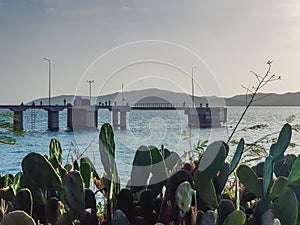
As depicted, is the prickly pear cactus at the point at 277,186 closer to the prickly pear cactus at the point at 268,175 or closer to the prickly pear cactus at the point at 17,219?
the prickly pear cactus at the point at 268,175

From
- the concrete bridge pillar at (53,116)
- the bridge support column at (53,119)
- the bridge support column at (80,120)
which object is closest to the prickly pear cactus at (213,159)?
the bridge support column at (80,120)

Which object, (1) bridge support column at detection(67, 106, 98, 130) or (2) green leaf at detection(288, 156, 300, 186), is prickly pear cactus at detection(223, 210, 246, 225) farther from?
(1) bridge support column at detection(67, 106, 98, 130)

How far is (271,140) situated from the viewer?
144cm

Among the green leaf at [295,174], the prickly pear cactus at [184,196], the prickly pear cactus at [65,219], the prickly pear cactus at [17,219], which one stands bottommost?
the prickly pear cactus at [65,219]

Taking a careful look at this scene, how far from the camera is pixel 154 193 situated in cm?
78

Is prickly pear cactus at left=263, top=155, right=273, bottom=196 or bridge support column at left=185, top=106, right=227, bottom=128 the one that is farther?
bridge support column at left=185, top=106, right=227, bottom=128

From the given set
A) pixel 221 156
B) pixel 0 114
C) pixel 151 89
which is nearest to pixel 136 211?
pixel 221 156

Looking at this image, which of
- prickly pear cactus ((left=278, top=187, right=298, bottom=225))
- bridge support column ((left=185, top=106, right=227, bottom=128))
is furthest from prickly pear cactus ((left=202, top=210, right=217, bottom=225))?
bridge support column ((left=185, top=106, right=227, bottom=128))

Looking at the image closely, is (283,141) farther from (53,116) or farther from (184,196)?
(53,116)

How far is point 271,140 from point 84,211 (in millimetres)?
894

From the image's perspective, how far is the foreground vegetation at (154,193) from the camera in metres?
0.68

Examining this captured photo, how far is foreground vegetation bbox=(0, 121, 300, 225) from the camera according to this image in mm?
677

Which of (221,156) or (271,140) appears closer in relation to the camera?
(221,156)

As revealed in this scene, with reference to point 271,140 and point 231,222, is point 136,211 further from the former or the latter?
point 271,140
